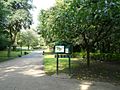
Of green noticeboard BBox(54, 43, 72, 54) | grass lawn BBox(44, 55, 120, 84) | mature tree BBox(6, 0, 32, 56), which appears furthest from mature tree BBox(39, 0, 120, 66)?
mature tree BBox(6, 0, 32, 56)

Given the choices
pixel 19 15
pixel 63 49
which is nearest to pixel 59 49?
pixel 63 49

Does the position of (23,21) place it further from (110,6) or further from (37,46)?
(37,46)

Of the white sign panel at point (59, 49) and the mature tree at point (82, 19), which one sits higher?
the mature tree at point (82, 19)

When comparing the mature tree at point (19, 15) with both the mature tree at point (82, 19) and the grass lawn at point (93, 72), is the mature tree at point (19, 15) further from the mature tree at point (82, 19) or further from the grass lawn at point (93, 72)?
the mature tree at point (82, 19)

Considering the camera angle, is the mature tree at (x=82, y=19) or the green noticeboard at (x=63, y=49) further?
the green noticeboard at (x=63, y=49)

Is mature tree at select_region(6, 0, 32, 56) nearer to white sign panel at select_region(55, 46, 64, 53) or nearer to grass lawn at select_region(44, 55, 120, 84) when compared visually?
grass lawn at select_region(44, 55, 120, 84)

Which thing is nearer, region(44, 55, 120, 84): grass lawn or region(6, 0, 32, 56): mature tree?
region(44, 55, 120, 84): grass lawn

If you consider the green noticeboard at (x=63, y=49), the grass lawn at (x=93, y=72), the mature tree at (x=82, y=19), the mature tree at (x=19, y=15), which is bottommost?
the grass lawn at (x=93, y=72)

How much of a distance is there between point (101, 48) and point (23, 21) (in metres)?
14.3

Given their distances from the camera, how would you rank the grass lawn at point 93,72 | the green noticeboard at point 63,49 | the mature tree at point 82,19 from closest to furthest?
the mature tree at point 82,19, the grass lawn at point 93,72, the green noticeboard at point 63,49

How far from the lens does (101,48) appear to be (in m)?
33.7

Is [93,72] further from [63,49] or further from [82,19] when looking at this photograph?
[82,19]

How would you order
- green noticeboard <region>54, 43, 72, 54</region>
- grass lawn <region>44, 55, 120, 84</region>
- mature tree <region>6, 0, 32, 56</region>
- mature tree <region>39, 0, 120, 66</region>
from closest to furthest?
1. mature tree <region>39, 0, 120, 66</region>
2. grass lawn <region>44, 55, 120, 84</region>
3. green noticeboard <region>54, 43, 72, 54</region>
4. mature tree <region>6, 0, 32, 56</region>

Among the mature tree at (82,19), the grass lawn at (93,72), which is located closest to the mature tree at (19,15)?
the grass lawn at (93,72)
